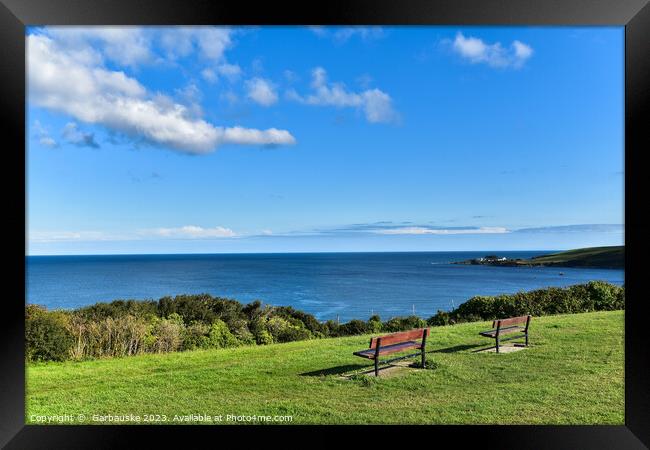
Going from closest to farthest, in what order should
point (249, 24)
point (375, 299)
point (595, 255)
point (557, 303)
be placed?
point (249, 24), point (557, 303), point (375, 299), point (595, 255)

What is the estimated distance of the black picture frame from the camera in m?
2.81

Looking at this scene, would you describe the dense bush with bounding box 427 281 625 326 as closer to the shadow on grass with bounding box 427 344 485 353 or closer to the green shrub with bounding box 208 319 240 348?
the shadow on grass with bounding box 427 344 485 353

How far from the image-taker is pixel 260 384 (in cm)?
412

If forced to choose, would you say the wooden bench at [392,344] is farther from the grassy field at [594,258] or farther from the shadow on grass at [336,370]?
the grassy field at [594,258]

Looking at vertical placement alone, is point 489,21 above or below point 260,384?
above

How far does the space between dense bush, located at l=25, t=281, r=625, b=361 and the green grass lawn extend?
44cm

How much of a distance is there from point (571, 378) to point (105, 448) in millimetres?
4773

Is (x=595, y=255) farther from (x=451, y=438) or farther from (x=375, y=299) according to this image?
(x=451, y=438)

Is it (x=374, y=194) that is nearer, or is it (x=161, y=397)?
(x=161, y=397)

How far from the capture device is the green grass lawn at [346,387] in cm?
333

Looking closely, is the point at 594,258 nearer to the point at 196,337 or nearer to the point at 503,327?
the point at 503,327

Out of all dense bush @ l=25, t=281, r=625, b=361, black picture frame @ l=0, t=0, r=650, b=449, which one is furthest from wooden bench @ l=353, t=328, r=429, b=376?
dense bush @ l=25, t=281, r=625, b=361

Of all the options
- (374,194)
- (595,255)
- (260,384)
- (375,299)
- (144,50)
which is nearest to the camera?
(260,384)

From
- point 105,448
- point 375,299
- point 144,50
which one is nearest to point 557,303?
point 105,448
